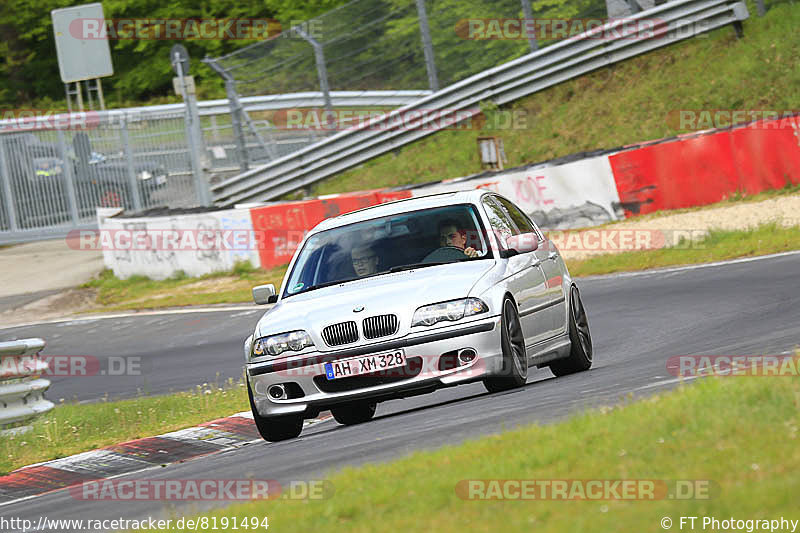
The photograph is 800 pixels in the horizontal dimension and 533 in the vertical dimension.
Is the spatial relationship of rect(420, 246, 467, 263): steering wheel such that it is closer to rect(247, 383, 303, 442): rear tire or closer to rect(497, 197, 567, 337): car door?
rect(497, 197, 567, 337): car door

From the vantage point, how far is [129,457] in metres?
9.79

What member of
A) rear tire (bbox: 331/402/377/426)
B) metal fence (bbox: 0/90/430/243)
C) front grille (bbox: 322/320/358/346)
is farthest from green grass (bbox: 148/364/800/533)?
metal fence (bbox: 0/90/430/243)

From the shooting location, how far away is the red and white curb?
360 inches

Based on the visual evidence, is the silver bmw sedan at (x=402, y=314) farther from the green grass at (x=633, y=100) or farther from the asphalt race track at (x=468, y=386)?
the green grass at (x=633, y=100)

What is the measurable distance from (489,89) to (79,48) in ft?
55.2

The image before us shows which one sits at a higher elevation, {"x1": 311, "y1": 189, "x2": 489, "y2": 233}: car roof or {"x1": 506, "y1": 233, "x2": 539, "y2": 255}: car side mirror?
{"x1": 311, "y1": 189, "x2": 489, "y2": 233}: car roof

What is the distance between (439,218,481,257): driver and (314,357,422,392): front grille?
50.0 inches

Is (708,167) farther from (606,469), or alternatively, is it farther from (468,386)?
(606,469)

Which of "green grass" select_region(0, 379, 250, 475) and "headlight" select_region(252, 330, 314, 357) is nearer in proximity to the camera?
"headlight" select_region(252, 330, 314, 357)

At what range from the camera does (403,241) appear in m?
9.66

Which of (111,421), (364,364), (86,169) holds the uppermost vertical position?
(86,169)

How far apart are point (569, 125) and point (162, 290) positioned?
882 cm

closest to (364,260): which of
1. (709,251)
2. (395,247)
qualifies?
(395,247)

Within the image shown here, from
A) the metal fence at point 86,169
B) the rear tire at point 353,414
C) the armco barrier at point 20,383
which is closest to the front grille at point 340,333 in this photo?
the rear tire at point 353,414
